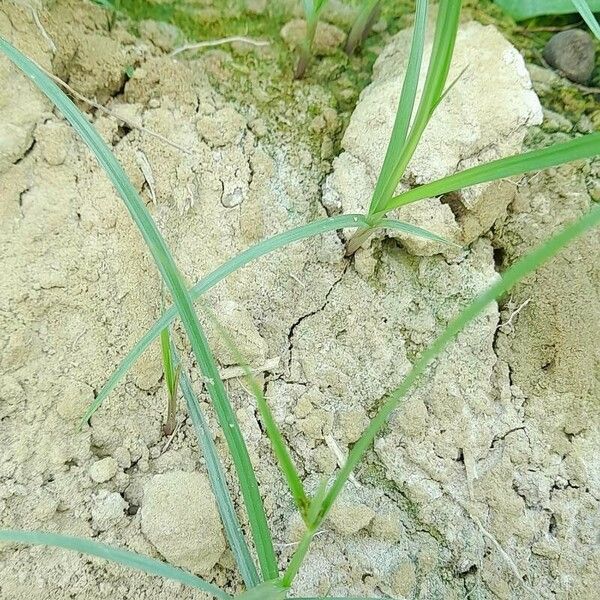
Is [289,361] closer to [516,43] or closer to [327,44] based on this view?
[327,44]

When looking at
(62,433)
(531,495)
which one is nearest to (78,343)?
(62,433)

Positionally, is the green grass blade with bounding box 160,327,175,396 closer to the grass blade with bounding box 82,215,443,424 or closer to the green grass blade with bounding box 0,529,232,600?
the grass blade with bounding box 82,215,443,424

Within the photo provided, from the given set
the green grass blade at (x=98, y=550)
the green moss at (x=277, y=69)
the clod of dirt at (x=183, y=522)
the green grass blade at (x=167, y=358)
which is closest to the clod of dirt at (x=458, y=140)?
the green moss at (x=277, y=69)

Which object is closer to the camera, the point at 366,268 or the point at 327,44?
the point at 366,268

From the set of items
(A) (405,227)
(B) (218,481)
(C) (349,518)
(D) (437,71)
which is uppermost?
(D) (437,71)

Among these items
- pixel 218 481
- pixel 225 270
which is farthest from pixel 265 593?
pixel 225 270

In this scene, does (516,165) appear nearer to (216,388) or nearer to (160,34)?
(216,388)
